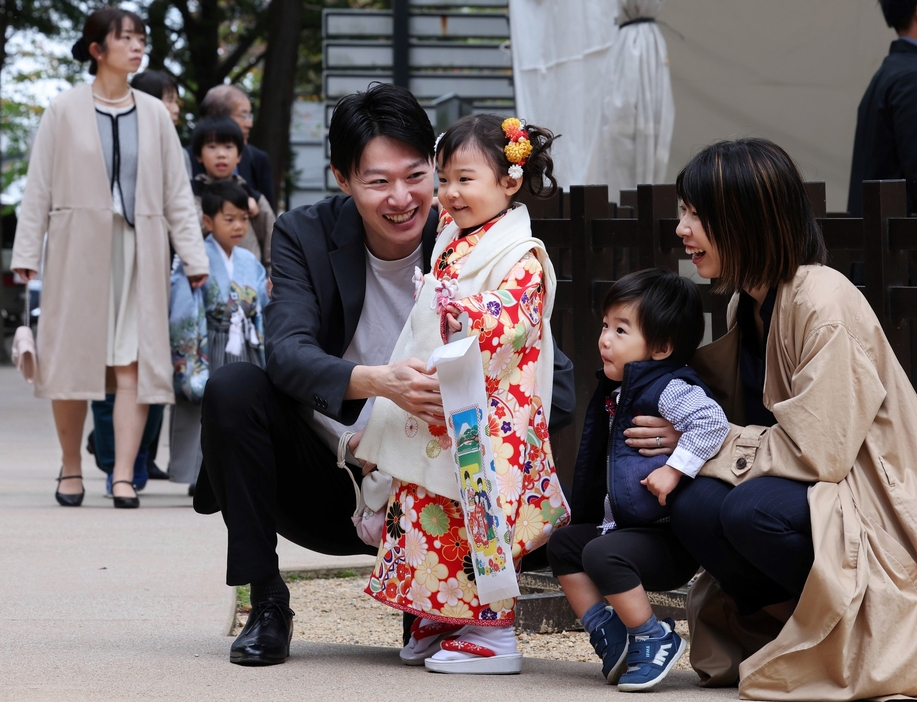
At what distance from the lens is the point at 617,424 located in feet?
9.11

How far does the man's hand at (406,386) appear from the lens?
2.71 meters

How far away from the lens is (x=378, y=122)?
300 cm

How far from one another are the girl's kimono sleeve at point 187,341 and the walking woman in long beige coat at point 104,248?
0.38 feet

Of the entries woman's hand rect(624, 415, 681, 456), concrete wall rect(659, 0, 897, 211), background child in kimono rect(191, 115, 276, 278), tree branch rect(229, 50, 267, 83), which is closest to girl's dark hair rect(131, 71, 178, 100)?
background child in kimono rect(191, 115, 276, 278)

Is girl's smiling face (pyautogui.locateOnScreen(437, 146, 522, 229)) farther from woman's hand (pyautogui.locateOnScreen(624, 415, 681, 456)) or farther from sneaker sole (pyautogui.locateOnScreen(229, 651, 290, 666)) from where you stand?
sneaker sole (pyautogui.locateOnScreen(229, 651, 290, 666))

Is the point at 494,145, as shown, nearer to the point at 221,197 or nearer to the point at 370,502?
the point at 370,502

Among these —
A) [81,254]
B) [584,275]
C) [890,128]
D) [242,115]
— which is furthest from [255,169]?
[890,128]

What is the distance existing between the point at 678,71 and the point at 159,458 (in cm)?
383

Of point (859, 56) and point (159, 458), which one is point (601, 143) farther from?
point (159, 458)

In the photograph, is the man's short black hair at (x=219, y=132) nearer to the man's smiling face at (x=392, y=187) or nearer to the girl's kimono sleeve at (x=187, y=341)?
the girl's kimono sleeve at (x=187, y=341)

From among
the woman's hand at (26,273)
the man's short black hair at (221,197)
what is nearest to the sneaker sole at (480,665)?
the woman's hand at (26,273)

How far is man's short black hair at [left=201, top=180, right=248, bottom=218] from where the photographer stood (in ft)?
19.2

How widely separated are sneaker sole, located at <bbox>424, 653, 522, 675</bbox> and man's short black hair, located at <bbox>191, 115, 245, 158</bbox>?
3.85 metres

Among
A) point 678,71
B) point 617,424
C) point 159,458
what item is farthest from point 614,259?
point 159,458
